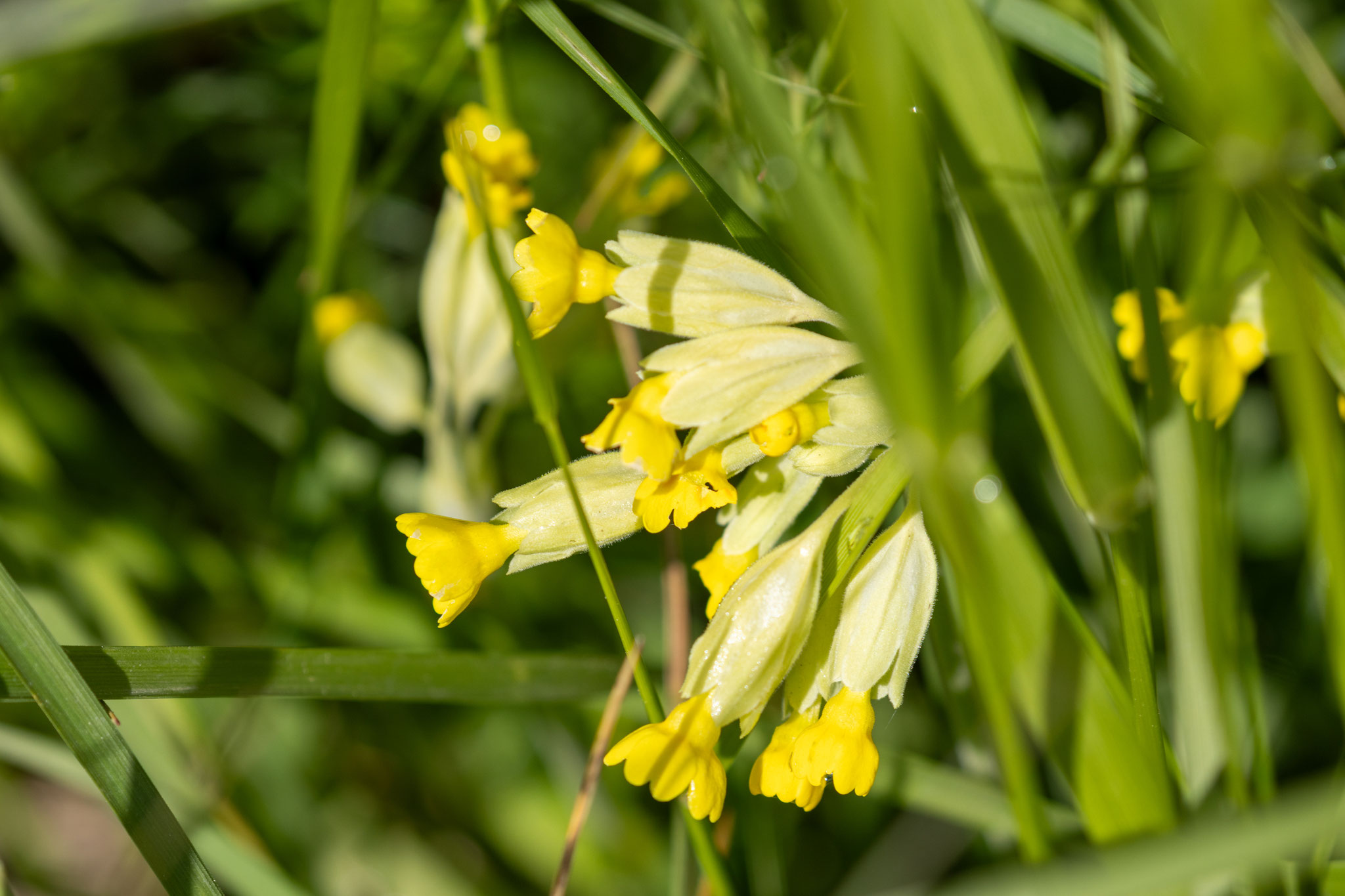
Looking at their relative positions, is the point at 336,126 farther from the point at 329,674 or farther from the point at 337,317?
the point at 329,674

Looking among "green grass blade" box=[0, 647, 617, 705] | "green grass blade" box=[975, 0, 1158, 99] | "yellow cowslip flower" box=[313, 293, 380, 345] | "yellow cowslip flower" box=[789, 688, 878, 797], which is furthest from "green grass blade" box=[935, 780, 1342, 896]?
"yellow cowslip flower" box=[313, 293, 380, 345]

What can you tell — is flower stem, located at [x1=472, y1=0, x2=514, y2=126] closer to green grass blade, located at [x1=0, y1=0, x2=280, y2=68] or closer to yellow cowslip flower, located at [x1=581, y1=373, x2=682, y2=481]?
green grass blade, located at [x1=0, y1=0, x2=280, y2=68]

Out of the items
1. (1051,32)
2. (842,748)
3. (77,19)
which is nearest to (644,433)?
(842,748)

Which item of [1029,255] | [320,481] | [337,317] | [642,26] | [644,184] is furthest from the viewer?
[320,481]

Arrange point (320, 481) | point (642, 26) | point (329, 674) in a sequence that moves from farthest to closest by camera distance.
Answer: point (320, 481), point (642, 26), point (329, 674)

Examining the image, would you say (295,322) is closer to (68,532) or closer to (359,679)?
(68,532)

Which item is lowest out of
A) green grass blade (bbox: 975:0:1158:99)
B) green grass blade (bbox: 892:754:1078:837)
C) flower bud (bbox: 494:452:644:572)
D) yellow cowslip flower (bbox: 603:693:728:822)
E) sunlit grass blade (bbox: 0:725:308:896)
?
sunlit grass blade (bbox: 0:725:308:896)

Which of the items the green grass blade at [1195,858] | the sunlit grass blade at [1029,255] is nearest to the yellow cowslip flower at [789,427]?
the sunlit grass blade at [1029,255]

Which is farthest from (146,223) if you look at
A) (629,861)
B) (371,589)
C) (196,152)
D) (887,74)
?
(887,74)
